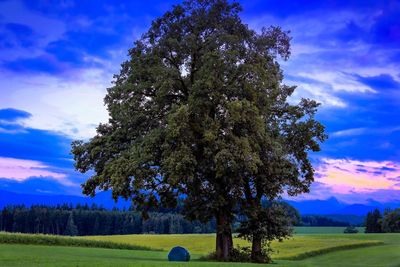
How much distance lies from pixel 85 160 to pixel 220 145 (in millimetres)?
14474

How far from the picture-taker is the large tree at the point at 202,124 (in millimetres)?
38281

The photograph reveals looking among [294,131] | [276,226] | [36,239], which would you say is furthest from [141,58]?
[36,239]

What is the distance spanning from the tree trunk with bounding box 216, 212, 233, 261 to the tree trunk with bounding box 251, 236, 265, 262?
7.16ft

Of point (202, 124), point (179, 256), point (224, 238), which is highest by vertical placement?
point (202, 124)

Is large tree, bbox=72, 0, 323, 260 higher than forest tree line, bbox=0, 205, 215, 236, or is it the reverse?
large tree, bbox=72, 0, 323, 260

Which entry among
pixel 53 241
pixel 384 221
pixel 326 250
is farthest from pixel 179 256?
pixel 384 221

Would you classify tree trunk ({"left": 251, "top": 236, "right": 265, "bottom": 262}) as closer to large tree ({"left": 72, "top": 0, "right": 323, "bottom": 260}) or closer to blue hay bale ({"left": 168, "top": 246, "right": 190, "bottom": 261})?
large tree ({"left": 72, "top": 0, "right": 323, "bottom": 260})

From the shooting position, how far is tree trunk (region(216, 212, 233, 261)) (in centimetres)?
4194

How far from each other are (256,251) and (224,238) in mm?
3181

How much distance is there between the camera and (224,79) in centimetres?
3972

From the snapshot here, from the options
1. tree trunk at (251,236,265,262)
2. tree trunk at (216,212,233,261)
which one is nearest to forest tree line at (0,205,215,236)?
tree trunk at (251,236,265,262)

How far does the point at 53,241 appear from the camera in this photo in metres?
62.7

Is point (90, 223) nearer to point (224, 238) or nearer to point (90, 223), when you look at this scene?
point (90, 223)

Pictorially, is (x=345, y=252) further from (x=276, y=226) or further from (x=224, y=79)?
(x=224, y=79)
